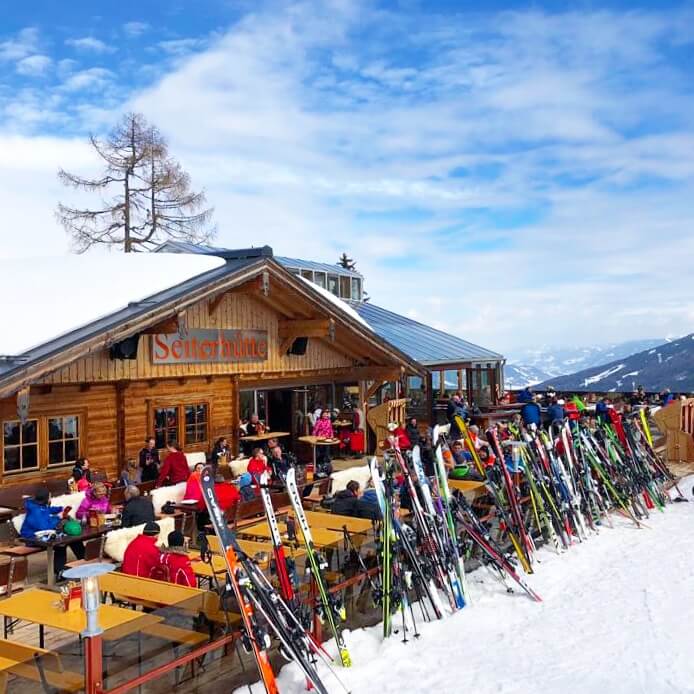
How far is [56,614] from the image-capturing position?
6.25m

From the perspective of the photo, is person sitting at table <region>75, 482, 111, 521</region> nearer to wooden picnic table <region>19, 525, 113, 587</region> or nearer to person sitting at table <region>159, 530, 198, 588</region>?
wooden picnic table <region>19, 525, 113, 587</region>

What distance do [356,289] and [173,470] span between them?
70.9 ft

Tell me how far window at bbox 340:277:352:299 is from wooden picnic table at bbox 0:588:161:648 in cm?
Result: 2618

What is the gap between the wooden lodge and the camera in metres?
12.6

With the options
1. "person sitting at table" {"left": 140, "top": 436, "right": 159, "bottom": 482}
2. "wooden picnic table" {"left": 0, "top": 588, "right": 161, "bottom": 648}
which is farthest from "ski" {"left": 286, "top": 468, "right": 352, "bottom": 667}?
"person sitting at table" {"left": 140, "top": 436, "right": 159, "bottom": 482}

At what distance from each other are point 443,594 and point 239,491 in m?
3.72

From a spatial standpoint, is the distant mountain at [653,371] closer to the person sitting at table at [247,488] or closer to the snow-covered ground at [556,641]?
the snow-covered ground at [556,641]

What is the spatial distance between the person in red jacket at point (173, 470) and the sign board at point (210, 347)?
2593 millimetres

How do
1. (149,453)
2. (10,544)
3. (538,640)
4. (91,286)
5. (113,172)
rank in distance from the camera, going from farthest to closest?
(113,172) → (91,286) → (149,453) → (10,544) → (538,640)

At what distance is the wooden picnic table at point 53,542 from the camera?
8.85m

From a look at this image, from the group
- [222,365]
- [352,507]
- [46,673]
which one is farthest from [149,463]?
[46,673]

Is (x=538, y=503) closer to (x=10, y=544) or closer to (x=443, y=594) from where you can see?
(x=443, y=594)

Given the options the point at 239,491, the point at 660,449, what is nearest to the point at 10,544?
the point at 239,491

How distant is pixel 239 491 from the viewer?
37.5 ft
